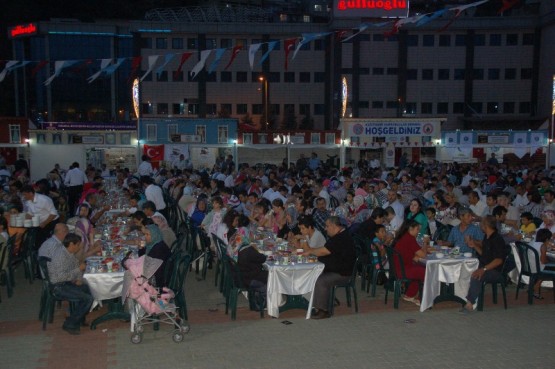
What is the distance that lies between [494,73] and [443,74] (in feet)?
15.2

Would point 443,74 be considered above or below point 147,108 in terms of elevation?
above

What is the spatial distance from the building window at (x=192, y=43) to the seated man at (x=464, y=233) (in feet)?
144

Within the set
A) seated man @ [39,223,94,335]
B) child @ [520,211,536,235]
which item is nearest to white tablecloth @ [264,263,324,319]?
seated man @ [39,223,94,335]

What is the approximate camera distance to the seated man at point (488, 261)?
25.6 feet

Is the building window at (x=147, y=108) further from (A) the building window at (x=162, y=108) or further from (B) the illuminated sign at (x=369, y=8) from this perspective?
(B) the illuminated sign at (x=369, y=8)

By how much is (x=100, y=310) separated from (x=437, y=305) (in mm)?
5015

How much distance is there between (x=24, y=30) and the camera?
52.9 m

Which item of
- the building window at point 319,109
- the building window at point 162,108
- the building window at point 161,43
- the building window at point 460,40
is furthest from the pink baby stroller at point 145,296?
the building window at point 460,40

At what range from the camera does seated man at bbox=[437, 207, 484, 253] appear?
8594mm

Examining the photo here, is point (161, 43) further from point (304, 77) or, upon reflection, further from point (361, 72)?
point (361, 72)

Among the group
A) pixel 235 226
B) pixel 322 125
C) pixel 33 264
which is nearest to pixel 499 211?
pixel 235 226

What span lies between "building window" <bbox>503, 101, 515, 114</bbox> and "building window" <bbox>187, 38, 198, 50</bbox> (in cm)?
2878

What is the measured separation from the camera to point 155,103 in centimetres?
4909

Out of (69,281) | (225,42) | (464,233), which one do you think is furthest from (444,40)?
(69,281)
